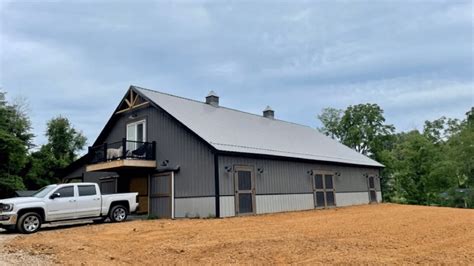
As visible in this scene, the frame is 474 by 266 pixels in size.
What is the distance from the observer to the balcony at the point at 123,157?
1550 centimetres

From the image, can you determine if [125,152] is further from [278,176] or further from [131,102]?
[278,176]

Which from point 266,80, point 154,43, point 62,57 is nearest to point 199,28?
point 154,43

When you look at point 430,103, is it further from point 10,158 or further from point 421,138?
point 10,158

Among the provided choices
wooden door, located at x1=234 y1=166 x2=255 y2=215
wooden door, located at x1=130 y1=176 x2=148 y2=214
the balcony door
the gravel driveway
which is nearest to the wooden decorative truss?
the balcony door

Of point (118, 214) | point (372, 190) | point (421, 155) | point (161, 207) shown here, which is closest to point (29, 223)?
point (118, 214)

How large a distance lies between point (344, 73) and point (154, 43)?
40.1 feet

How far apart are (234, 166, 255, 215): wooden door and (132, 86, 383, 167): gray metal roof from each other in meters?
0.80

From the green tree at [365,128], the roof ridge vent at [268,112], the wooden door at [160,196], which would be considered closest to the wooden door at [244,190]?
the wooden door at [160,196]

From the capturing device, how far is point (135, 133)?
18.2m

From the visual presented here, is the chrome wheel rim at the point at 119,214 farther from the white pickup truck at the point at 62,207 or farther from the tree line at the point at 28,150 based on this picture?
the tree line at the point at 28,150

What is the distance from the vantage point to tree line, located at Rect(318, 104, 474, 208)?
3325 cm

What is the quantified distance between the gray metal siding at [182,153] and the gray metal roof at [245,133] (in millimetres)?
445

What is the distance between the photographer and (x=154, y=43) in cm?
1638

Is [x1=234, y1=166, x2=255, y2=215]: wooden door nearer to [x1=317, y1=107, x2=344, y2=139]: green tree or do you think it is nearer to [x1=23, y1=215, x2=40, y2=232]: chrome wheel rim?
[x1=23, y1=215, x2=40, y2=232]: chrome wheel rim
